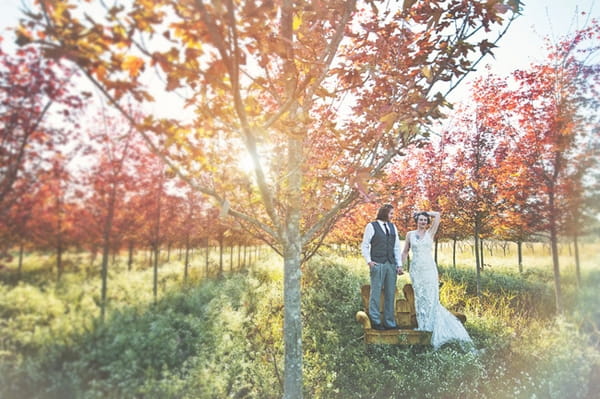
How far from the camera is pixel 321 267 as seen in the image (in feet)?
25.6

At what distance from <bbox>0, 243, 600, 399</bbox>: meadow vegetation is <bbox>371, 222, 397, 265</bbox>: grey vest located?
3.67ft

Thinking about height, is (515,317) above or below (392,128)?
below

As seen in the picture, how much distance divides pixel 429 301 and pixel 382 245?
3.29 ft

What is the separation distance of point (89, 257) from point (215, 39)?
210cm

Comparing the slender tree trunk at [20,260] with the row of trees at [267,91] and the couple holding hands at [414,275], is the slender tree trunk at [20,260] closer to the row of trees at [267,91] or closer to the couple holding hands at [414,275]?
the row of trees at [267,91]

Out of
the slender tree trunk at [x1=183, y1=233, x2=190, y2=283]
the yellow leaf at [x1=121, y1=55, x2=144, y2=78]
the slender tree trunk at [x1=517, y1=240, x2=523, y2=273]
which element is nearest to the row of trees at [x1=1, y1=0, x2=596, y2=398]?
the yellow leaf at [x1=121, y1=55, x2=144, y2=78]

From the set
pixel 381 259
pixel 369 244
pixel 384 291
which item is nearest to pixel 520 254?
pixel 384 291

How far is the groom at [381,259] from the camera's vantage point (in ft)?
13.4

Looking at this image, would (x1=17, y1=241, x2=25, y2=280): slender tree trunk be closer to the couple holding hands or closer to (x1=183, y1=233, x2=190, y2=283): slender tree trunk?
(x1=183, y1=233, x2=190, y2=283): slender tree trunk

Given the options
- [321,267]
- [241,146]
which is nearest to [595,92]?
[241,146]

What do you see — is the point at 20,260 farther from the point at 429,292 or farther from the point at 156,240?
the point at 429,292

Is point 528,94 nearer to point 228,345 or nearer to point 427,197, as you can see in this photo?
point 427,197

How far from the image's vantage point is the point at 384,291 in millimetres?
4285

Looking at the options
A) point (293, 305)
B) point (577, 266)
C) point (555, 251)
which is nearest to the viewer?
point (293, 305)
